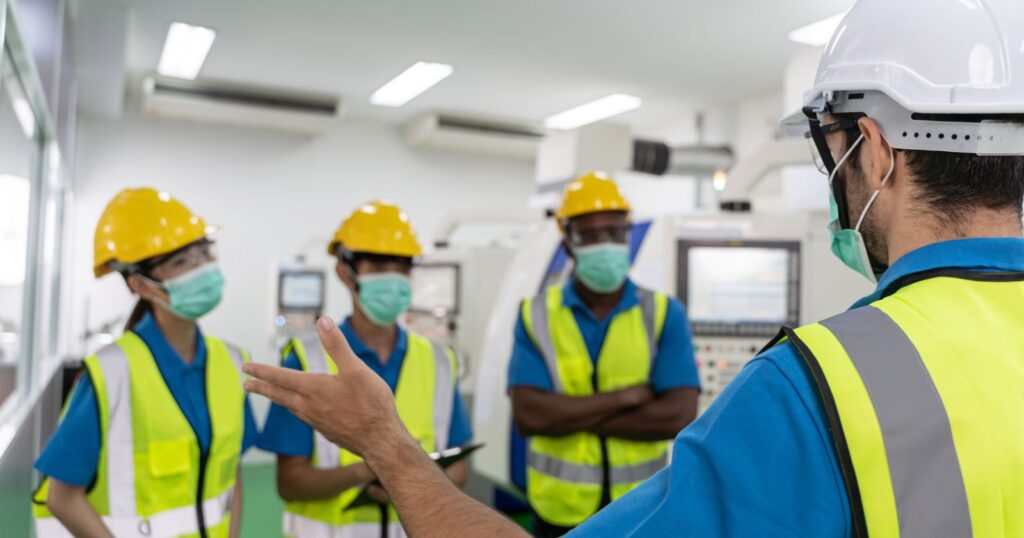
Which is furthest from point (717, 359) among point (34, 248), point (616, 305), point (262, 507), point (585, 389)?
point (262, 507)

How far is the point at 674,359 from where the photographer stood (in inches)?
93.2

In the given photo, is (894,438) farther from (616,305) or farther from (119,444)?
(616,305)

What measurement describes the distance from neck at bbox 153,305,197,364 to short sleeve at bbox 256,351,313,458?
25cm

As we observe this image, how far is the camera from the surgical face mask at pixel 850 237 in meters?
0.91

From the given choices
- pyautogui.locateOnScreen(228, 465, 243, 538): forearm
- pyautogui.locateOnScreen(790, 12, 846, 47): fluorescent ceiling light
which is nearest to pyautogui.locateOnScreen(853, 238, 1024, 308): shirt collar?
pyautogui.locateOnScreen(228, 465, 243, 538): forearm

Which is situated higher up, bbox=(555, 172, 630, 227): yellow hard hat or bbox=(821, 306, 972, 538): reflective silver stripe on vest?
bbox=(555, 172, 630, 227): yellow hard hat

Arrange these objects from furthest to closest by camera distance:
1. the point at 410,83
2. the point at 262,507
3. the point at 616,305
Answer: the point at 410,83
the point at 262,507
the point at 616,305

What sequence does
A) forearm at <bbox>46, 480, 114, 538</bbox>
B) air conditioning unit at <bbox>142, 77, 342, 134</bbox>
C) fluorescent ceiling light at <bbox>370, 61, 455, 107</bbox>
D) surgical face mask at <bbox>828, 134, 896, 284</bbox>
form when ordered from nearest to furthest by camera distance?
surgical face mask at <bbox>828, 134, 896, 284</bbox>
forearm at <bbox>46, 480, 114, 538</bbox>
fluorescent ceiling light at <bbox>370, 61, 455, 107</bbox>
air conditioning unit at <bbox>142, 77, 342, 134</bbox>

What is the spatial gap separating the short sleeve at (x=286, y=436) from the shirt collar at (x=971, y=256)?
1.54 m

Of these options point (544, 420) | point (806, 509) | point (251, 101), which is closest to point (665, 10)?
point (544, 420)

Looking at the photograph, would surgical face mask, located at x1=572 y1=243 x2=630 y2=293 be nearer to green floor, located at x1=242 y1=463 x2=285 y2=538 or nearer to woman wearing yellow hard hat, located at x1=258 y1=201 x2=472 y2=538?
woman wearing yellow hard hat, located at x1=258 y1=201 x2=472 y2=538

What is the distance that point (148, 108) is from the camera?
6.54m

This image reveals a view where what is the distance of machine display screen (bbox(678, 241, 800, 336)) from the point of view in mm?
3199

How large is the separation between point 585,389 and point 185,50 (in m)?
4.60
